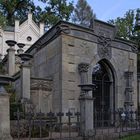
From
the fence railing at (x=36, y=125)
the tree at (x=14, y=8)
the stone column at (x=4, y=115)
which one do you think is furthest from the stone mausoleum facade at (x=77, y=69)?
the tree at (x=14, y=8)

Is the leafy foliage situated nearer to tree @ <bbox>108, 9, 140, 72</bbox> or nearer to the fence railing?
tree @ <bbox>108, 9, 140, 72</bbox>

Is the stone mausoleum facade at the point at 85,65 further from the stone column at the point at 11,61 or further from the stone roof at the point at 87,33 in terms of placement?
the stone column at the point at 11,61

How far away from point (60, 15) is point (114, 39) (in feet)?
68.8

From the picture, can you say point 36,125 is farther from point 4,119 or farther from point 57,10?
point 57,10

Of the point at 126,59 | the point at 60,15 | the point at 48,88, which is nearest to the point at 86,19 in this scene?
the point at 60,15

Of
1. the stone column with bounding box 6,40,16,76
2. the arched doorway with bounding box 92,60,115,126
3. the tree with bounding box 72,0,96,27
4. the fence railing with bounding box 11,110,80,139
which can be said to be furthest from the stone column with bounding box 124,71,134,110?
the tree with bounding box 72,0,96,27

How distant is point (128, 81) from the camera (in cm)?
1898

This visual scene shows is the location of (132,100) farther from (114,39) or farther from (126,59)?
(114,39)

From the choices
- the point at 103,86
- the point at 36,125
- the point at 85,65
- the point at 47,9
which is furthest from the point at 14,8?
the point at 36,125

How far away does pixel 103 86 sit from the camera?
60.5 ft

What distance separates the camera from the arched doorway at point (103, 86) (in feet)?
59.0

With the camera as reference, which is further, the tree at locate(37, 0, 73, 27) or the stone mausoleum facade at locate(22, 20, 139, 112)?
the tree at locate(37, 0, 73, 27)

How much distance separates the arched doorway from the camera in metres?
18.0

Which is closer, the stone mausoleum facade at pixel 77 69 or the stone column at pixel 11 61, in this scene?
the stone mausoleum facade at pixel 77 69
